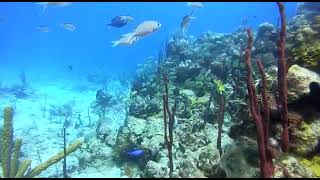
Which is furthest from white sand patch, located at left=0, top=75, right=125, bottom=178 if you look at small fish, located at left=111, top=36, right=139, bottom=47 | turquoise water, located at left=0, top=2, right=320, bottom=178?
small fish, located at left=111, top=36, right=139, bottom=47

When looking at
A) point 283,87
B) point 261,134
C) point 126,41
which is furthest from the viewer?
point 126,41

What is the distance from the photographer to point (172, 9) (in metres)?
155

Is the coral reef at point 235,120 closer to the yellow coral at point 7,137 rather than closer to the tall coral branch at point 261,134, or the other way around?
the tall coral branch at point 261,134

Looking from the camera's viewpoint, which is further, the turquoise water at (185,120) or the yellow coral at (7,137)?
the yellow coral at (7,137)

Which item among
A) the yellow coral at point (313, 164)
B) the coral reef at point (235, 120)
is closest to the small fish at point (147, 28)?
the coral reef at point (235, 120)

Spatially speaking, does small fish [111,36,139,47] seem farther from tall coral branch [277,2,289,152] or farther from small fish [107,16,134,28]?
tall coral branch [277,2,289,152]

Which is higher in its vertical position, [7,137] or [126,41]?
→ [126,41]

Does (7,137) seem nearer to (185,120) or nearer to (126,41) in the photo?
(126,41)

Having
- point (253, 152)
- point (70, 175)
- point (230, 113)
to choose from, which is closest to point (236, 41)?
point (230, 113)

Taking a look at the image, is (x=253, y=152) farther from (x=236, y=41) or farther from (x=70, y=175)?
(x=236, y=41)

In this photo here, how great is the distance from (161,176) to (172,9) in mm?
155442

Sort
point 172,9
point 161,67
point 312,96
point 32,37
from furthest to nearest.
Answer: point 172,9 < point 32,37 < point 161,67 < point 312,96

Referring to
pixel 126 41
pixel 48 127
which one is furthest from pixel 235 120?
pixel 48 127

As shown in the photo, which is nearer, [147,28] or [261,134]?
[261,134]
